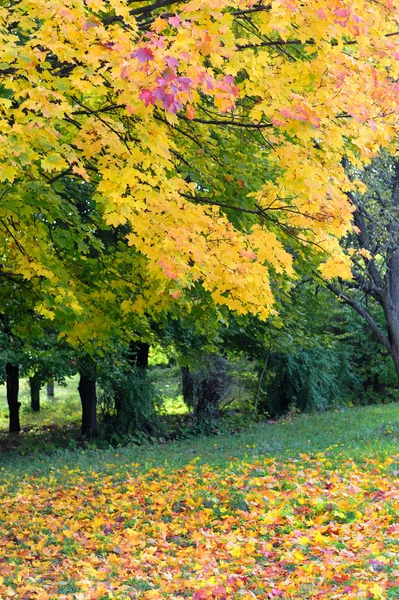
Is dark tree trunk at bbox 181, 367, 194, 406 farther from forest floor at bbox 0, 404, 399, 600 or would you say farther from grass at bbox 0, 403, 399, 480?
forest floor at bbox 0, 404, 399, 600

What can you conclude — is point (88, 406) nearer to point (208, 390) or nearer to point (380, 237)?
point (208, 390)

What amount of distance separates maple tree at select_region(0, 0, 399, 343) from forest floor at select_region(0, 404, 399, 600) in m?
2.03

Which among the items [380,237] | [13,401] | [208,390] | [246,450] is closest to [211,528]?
[246,450]

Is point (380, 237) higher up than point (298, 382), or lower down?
higher up

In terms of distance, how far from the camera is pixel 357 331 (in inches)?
1081

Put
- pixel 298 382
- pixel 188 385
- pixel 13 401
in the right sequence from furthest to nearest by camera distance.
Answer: pixel 298 382, pixel 188 385, pixel 13 401

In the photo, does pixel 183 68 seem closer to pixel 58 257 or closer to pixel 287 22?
pixel 287 22

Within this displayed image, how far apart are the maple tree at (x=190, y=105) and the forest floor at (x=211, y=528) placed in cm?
203

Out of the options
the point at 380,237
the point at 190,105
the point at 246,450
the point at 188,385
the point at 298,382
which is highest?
A: the point at 380,237

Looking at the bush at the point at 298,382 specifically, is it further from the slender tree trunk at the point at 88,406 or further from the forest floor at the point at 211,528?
the forest floor at the point at 211,528

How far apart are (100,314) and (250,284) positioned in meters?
3.36

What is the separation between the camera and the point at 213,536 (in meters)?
6.13

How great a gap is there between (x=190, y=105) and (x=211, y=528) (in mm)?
3970

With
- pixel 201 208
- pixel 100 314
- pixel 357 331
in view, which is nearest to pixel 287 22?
pixel 201 208
